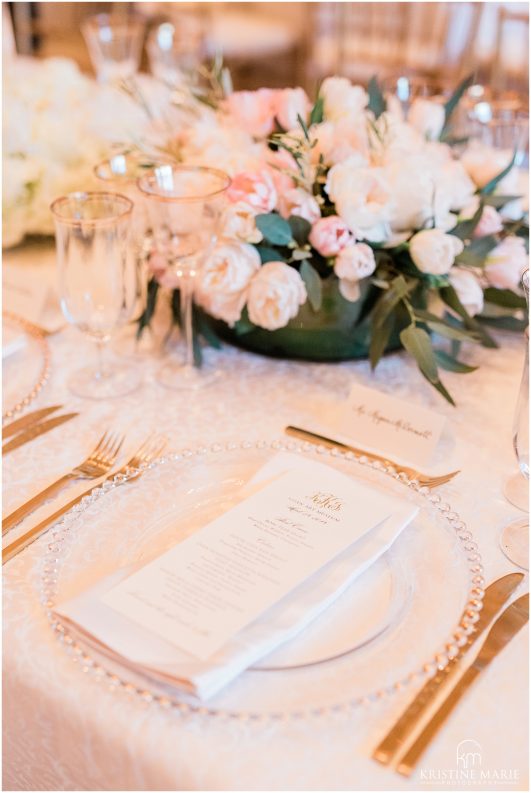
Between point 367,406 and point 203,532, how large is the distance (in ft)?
1.06

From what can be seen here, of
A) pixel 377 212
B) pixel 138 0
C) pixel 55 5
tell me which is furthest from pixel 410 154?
pixel 55 5

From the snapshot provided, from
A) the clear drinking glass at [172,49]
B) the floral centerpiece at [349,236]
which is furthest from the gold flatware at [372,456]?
the clear drinking glass at [172,49]

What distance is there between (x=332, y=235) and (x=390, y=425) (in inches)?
9.5

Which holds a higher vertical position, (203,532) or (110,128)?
(110,128)

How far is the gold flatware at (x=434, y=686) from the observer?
62cm

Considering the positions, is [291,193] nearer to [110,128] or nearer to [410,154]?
[410,154]

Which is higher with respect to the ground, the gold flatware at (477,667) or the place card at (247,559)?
the place card at (247,559)

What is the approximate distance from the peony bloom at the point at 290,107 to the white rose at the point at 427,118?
6.9 inches

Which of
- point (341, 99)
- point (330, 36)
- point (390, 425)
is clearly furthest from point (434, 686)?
point (330, 36)

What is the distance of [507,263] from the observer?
45.5 inches

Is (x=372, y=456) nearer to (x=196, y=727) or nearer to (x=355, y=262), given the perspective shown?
(x=355, y=262)

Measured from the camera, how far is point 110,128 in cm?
149

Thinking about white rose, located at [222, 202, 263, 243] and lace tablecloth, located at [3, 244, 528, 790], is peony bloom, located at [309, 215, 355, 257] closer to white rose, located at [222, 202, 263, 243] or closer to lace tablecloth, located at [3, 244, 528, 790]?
white rose, located at [222, 202, 263, 243]

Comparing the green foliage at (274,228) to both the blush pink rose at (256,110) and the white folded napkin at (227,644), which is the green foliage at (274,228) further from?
the white folded napkin at (227,644)
